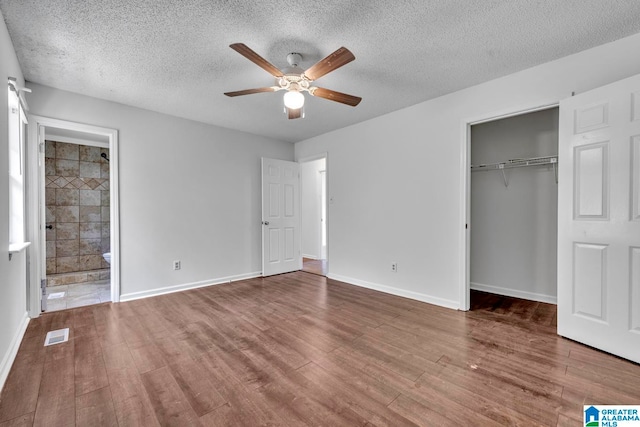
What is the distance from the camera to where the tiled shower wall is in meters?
4.82

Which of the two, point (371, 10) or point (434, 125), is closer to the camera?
point (371, 10)

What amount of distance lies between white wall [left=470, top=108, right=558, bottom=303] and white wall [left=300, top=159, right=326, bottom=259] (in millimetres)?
3532

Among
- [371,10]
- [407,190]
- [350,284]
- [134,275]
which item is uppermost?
[371,10]

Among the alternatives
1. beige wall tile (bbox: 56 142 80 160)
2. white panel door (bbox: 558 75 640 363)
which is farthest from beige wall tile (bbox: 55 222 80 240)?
white panel door (bbox: 558 75 640 363)

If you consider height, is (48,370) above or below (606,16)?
below

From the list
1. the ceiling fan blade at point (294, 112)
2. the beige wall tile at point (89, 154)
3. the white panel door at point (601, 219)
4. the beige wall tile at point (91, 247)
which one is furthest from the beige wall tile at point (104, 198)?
the white panel door at point (601, 219)

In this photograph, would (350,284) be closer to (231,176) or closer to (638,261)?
(231,176)

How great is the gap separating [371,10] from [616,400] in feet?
9.10

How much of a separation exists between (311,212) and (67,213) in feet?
15.2

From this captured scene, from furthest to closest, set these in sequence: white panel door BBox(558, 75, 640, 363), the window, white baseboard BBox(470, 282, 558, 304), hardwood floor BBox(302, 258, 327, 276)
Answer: hardwood floor BBox(302, 258, 327, 276) → white baseboard BBox(470, 282, 558, 304) → the window → white panel door BBox(558, 75, 640, 363)

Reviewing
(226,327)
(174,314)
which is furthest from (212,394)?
(174,314)

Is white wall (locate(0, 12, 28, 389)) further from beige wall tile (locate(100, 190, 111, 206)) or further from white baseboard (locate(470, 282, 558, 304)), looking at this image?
white baseboard (locate(470, 282, 558, 304))

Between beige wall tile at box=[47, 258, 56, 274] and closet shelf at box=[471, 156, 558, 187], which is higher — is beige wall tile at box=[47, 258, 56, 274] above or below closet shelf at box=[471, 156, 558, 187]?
below

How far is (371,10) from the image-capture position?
1847mm
